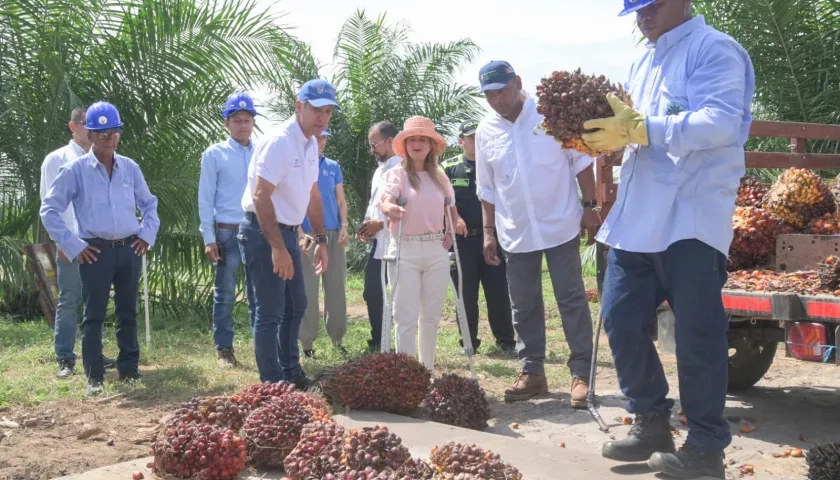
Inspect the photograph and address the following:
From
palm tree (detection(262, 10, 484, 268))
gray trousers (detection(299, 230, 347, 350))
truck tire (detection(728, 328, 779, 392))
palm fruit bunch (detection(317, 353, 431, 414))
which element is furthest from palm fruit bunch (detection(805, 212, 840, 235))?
palm tree (detection(262, 10, 484, 268))

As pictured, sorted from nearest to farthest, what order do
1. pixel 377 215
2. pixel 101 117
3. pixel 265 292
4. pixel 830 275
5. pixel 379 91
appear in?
pixel 830 275 < pixel 265 292 < pixel 101 117 < pixel 377 215 < pixel 379 91

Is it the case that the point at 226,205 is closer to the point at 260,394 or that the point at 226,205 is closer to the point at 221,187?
the point at 221,187

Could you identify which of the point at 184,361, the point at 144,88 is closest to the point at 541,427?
the point at 184,361

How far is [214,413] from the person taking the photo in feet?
15.6

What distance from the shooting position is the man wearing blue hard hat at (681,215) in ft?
13.1

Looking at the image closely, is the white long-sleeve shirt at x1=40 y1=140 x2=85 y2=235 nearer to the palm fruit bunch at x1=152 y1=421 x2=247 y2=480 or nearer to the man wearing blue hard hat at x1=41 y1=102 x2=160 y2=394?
the man wearing blue hard hat at x1=41 y1=102 x2=160 y2=394

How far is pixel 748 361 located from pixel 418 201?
8.72 feet

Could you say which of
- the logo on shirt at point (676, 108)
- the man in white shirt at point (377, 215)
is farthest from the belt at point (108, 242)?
the logo on shirt at point (676, 108)

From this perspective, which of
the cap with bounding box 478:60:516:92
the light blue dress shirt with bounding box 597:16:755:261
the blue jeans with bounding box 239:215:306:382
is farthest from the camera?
the cap with bounding box 478:60:516:92

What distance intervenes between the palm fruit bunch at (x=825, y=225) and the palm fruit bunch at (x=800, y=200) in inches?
2.9

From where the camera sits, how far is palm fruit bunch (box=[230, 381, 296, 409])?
4.94 metres

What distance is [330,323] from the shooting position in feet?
29.3

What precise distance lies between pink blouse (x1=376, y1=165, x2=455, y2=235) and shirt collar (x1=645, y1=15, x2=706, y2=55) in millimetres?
2765

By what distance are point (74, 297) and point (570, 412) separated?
Answer: 4.31m
